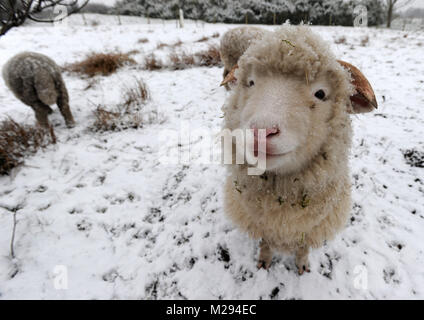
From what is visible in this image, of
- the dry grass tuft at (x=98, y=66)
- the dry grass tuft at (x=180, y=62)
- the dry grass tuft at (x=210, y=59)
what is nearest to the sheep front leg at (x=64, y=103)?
the dry grass tuft at (x=98, y=66)

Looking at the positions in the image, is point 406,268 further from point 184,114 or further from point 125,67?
point 125,67

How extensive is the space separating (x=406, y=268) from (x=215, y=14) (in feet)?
63.1

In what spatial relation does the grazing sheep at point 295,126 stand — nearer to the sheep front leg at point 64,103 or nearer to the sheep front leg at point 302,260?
the sheep front leg at point 302,260

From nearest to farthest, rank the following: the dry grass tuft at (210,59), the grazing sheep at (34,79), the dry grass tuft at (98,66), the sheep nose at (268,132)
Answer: the sheep nose at (268,132)
the grazing sheep at (34,79)
the dry grass tuft at (98,66)
the dry grass tuft at (210,59)

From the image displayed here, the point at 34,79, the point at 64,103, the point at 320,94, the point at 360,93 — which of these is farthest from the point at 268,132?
the point at 64,103

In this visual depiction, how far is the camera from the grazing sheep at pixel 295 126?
3.07 ft

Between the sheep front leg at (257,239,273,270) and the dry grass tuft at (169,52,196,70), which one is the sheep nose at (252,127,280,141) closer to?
the sheep front leg at (257,239,273,270)

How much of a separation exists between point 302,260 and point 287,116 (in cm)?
126

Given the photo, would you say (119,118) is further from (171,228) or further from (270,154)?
(270,154)

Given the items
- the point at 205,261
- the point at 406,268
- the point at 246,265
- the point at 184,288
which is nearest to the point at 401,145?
the point at 406,268

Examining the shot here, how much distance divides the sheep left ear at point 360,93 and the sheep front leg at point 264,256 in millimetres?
1143

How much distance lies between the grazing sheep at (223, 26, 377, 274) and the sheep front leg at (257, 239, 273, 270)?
0.79 ft

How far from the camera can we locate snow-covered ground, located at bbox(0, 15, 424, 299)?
1569mm

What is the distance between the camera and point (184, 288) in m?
1.60
